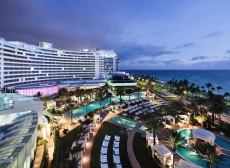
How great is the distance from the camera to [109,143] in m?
22.5

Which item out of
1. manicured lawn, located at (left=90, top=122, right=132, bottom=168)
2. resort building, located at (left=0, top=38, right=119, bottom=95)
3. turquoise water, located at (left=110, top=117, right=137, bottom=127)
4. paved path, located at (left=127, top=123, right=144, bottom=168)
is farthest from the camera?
resort building, located at (left=0, top=38, right=119, bottom=95)

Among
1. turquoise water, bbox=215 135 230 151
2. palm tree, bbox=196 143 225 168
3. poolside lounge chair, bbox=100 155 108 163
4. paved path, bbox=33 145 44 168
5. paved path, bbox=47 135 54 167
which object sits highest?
palm tree, bbox=196 143 225 168

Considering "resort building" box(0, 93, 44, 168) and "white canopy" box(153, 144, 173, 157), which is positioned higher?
"resort building" box(0, 93, 44, 168)

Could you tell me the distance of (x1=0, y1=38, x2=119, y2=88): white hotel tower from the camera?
56.1 meters

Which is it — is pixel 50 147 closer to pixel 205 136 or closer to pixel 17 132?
pixel 17 132

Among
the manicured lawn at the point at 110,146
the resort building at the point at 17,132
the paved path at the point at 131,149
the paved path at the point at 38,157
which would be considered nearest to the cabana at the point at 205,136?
the paved path at the point at 131,149

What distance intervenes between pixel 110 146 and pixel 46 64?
70.5m

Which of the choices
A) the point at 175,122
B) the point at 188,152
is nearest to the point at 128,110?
the point at 175,122

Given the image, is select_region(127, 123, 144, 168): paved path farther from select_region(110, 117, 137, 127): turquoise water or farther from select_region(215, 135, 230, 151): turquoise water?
select_region(215, 135, 230, 151): turquoise water

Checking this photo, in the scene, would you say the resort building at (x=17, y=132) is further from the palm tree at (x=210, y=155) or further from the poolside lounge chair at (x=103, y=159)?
the palm tree at (x=210, y=155)

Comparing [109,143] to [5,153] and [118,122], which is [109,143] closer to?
[118,122]

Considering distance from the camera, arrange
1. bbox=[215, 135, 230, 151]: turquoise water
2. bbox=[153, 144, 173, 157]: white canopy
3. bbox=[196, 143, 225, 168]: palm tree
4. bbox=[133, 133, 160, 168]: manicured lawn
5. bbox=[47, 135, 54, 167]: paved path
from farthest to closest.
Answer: bbox=[215, 135, 230, 151]: turquoise water → bbox=[47, 135, 54, 167]: paved path → bbox=[133, 133, 160, 168]: manicured lawn → bbox=[153, 144, 173, 157]: white canopy → bbox=[196, 143, 225, 168]: palm tree

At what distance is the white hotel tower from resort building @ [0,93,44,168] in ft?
121

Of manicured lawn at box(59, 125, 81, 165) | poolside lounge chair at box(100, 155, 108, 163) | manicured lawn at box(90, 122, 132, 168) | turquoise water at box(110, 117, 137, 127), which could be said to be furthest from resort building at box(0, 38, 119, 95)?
poolside lounge chair at box(100, 155, 108, 163)
